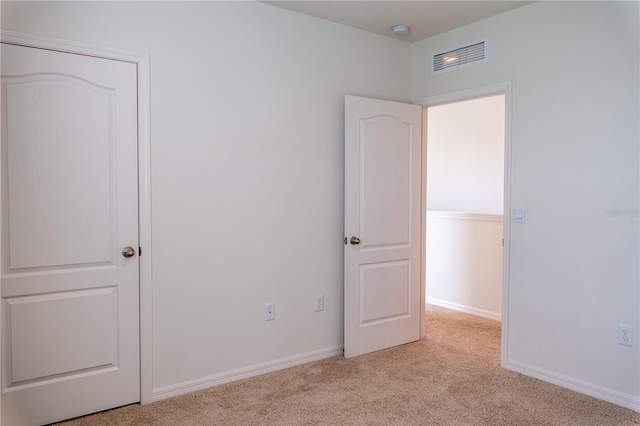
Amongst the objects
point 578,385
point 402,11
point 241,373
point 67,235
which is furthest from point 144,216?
point 578,385

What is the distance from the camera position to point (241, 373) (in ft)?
10.4

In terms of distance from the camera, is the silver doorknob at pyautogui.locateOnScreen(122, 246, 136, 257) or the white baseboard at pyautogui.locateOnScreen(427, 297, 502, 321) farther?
the white baseboard at pyautogui.locateOnScreen(427, 297, 502, 321)

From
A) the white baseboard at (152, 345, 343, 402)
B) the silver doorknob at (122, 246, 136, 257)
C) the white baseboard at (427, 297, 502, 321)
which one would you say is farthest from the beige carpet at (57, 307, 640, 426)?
the white baseboard at (427, 297, 502, 321)

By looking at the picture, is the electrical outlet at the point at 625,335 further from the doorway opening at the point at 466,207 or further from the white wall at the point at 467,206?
the white wall at the point at 467,206

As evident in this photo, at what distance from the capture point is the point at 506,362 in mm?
3395

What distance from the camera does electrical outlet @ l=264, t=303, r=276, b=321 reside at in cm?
328

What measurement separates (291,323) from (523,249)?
170cm

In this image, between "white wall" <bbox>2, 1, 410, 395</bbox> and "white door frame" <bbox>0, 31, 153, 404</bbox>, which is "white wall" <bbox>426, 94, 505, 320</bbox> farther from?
"white door frame" <bbox>0, 31, 153, 404</bbox>

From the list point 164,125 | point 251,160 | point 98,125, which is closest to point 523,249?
point 251,160

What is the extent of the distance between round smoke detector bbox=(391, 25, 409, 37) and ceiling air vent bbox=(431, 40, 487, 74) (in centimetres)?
33

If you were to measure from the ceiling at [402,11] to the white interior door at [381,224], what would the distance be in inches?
22.7

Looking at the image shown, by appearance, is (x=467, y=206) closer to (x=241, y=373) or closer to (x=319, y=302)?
(x=319, y=302)

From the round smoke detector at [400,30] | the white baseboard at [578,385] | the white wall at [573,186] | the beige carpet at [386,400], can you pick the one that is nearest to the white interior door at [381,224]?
the beige carpet at [386,400]

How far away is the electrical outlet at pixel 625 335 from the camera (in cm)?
277
